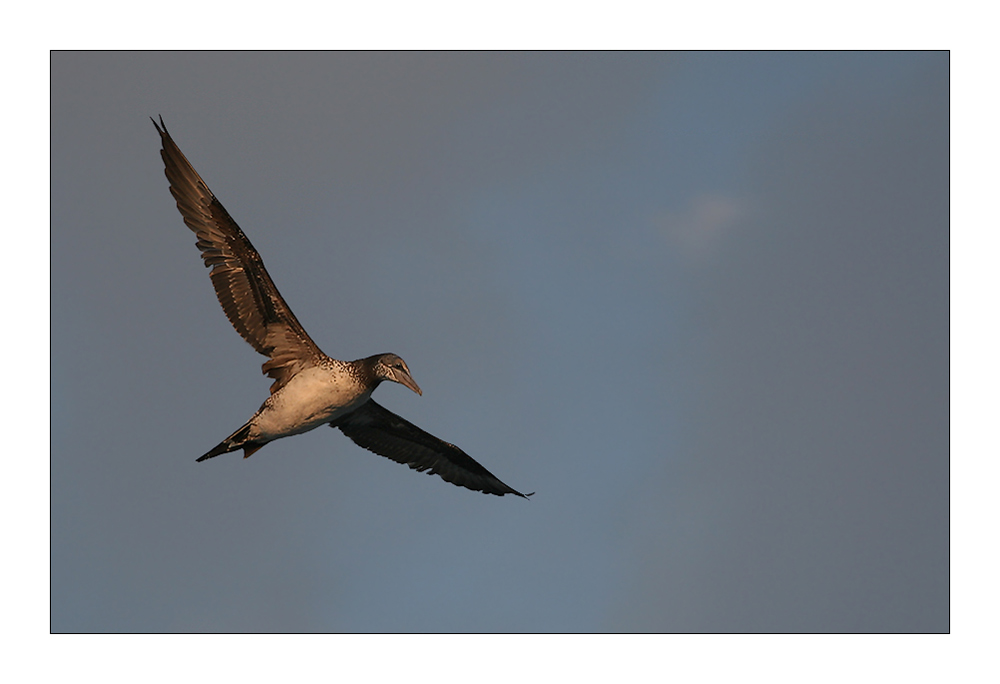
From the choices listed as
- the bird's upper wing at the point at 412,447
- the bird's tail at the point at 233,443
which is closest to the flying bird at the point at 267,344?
the bird's tail at the point at 233,443

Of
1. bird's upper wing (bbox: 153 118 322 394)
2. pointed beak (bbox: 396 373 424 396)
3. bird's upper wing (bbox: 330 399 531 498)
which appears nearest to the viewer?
pointed beak (bbox: 396 373 424 396)

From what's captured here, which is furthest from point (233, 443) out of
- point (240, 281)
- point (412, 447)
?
point (412, 447)

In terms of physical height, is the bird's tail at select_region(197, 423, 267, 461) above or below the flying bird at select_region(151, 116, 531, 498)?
below

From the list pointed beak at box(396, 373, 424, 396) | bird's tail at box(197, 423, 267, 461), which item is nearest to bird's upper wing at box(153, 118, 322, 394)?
bird's tail at box(197, 423, 267, 461)

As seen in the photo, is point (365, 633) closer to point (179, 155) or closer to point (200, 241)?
point (200, 241)

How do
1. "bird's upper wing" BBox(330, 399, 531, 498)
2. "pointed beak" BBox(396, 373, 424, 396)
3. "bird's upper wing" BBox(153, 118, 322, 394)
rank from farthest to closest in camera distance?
"bird's upper wing" BBox(330, 399, 531, 498) < "bird's upper wing" BBox(153, 118, 322, 394) < "pointed beak" BBox(396, 373, 424, 396)

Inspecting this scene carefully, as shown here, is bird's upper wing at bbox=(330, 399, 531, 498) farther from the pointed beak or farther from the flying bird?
the pointed beak

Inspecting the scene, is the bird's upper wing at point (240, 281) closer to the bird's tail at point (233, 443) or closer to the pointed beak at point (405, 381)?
the bird's tail at point (233, 443)
